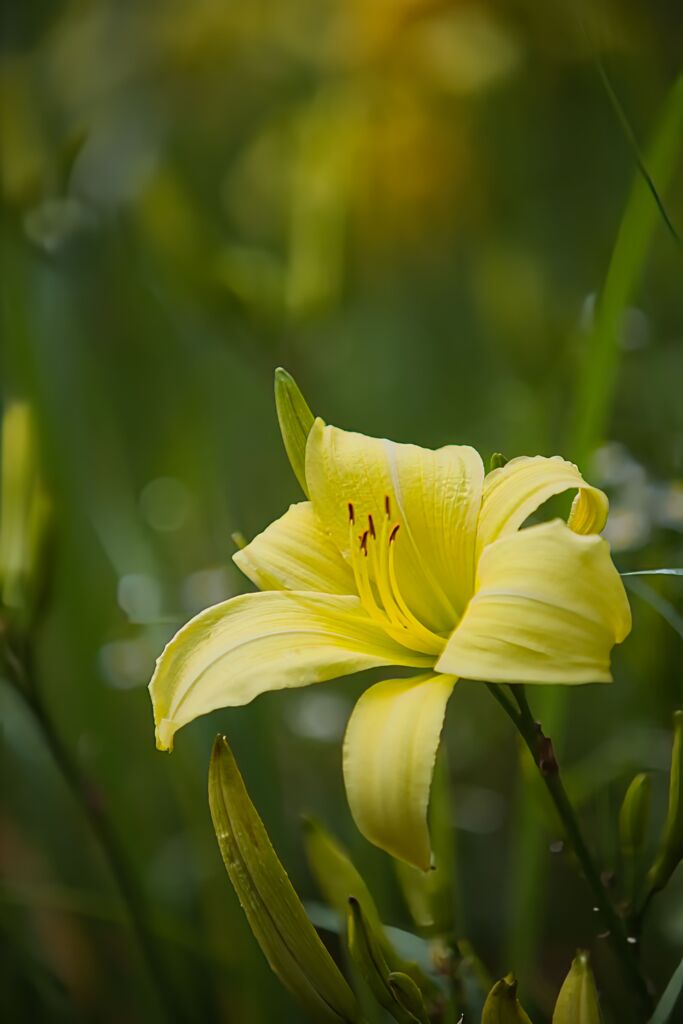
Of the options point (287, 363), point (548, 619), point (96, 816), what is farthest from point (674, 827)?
point (287, 363)

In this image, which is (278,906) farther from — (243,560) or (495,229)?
(495,229)

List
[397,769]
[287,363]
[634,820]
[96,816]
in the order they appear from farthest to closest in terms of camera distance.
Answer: [287,363]
[96,816]
[634,820]
[397,769]

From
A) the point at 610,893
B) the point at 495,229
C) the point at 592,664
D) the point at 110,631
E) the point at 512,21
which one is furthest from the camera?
the point at 495,229

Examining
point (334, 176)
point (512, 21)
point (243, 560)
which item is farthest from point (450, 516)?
point (512, 21)

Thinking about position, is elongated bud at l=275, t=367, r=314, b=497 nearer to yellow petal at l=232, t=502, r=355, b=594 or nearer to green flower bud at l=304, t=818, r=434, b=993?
yellow petal at l=232, t=502, r=355, b=594

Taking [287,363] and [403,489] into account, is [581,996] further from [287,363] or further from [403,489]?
[287,363]

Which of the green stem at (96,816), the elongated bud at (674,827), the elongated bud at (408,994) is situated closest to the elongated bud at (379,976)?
the elongated bud at (408,994)
